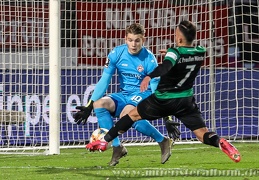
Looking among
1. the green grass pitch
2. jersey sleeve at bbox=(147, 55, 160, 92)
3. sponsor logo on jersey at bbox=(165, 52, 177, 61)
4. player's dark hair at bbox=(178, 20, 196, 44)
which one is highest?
player's dark hair at bbox=(178, 20, 196, 44)

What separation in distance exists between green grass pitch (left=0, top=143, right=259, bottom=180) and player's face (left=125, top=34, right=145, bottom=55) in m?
1.40

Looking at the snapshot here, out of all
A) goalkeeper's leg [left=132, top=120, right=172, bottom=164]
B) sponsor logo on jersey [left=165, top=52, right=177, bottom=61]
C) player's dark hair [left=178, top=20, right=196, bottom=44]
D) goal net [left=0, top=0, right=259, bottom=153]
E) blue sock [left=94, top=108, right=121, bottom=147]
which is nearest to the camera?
sponsor logo on jersey [left=165, top=52, right=177, bottom=61]

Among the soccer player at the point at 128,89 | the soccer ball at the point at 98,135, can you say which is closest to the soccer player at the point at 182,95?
the soccer ball at the point at 98,135

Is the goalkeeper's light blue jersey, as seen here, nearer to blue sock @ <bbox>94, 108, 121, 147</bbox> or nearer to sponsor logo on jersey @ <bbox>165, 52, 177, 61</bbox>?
blue sock @ <bbox>94, 108, 121, 147</bbox>

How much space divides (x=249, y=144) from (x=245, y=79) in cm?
147

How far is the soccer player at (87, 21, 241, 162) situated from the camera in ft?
27.3

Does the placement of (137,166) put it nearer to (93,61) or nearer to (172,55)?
(172,55)

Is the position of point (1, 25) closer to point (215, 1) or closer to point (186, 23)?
point (215, 1)

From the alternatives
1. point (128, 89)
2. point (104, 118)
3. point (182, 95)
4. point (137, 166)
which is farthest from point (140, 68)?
point (182, 95)

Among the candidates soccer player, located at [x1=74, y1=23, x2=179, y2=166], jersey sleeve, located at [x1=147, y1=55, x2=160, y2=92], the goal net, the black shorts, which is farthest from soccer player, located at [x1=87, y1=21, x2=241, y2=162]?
the goal net

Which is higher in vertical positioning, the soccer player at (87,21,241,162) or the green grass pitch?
the soccer player at (87,21,241,162)

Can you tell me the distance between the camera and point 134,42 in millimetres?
9586

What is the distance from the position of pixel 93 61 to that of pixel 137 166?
484 centimetres

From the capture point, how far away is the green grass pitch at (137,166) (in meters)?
8.45
